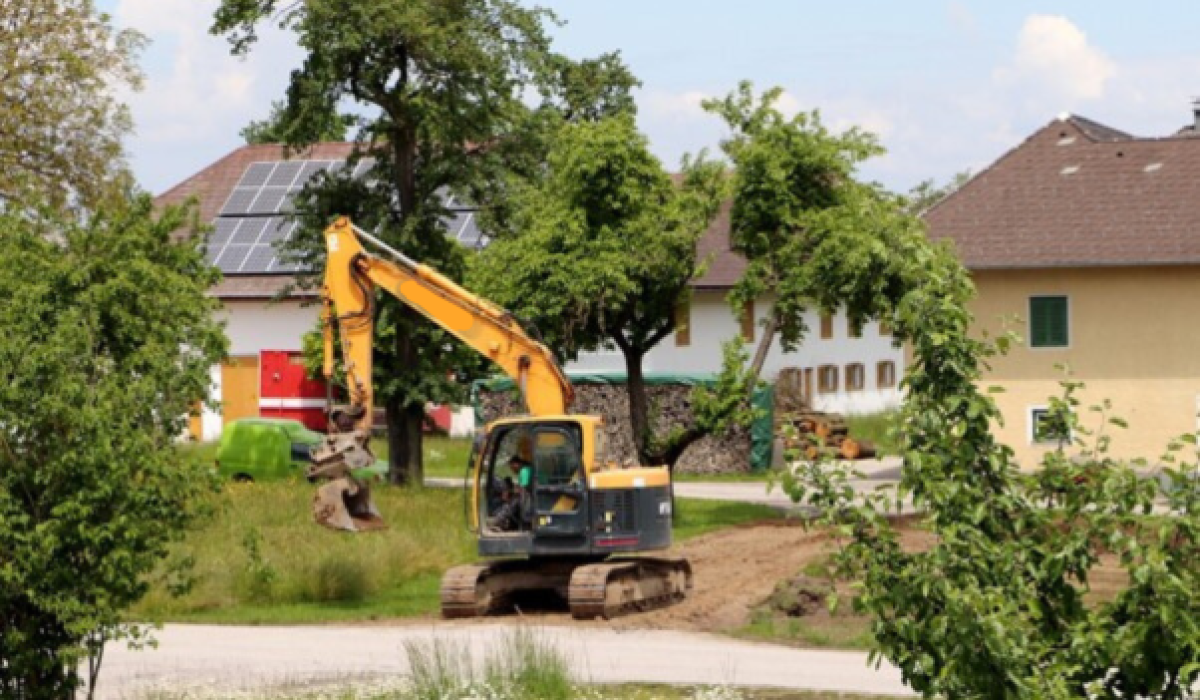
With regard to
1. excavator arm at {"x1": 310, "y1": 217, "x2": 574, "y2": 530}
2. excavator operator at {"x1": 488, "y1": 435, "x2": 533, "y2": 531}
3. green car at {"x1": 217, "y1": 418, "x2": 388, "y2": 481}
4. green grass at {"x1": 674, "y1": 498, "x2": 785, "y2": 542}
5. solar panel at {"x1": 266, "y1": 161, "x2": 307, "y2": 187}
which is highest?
solar panel at {"x1": 266, "y1": 161, "x2": 307, "y2": 187}

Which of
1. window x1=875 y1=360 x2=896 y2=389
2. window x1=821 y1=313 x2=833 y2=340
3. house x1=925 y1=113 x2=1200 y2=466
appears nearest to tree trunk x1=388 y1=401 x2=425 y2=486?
house x1=925 y1=113 x2=1200 y2=466

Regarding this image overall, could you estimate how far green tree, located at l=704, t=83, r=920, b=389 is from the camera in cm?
3816

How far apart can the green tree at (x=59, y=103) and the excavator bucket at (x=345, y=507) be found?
1602cm

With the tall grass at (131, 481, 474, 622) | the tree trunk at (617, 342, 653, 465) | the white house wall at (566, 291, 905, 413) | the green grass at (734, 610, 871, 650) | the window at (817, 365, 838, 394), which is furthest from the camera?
the window at (817, 365, 838, 394)

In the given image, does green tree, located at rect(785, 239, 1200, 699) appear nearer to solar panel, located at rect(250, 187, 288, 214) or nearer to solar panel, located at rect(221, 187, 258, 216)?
solar panel, located at rect(250, 187, 288, 214)

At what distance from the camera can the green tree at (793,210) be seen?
38156 mm

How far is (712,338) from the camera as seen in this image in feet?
191

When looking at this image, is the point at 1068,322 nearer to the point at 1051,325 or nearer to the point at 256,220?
the point at 1051,325

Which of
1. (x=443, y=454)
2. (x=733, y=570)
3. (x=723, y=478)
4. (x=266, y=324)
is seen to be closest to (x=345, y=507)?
(x=733, y=570)

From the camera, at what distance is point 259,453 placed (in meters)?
45.4

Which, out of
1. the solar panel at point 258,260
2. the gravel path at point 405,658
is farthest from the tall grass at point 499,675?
the solar panel at point 258,260

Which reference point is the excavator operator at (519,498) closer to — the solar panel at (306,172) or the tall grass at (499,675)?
Result: the tall grass at (499,675)

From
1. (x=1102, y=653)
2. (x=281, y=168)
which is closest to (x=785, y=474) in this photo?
(x=1102, y=653)

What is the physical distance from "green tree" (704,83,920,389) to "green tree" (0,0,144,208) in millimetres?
14764
